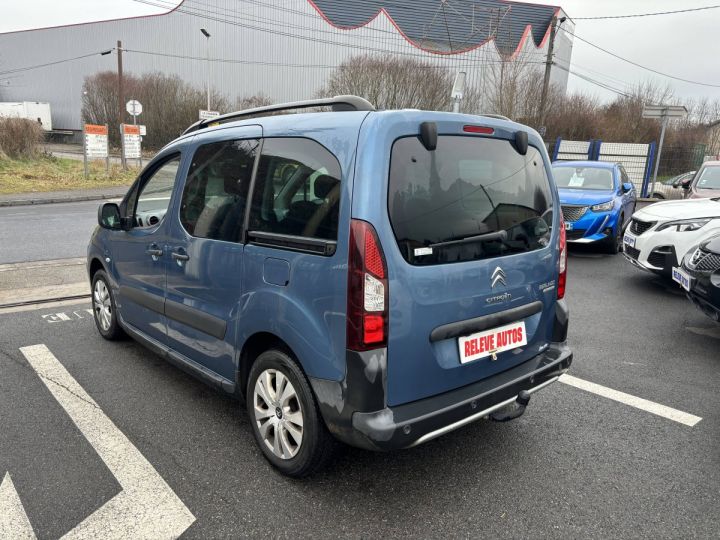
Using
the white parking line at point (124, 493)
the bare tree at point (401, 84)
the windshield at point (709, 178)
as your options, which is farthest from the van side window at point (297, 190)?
the bare tree at point (401, 84)

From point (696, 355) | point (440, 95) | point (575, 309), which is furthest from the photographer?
point (440, 95)

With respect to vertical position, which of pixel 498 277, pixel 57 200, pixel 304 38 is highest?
pixel 304 38

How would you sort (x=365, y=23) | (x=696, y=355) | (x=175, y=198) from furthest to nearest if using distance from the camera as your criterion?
(x=365, y=23)
(x=696, y=355)
(x=175, y=198)

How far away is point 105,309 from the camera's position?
15.5 ft

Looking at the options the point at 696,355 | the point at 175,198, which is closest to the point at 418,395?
the point at 175,198

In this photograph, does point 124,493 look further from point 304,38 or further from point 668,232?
point 304,38

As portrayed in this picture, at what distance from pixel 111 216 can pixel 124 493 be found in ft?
7.43

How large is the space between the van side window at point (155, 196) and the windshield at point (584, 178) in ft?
26.4

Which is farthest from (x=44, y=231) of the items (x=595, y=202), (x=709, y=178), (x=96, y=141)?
(x=709, y=178)

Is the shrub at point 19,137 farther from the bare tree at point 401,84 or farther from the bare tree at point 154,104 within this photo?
the bare tree at point 401,84

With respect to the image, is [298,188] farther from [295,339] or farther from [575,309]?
[575,309]

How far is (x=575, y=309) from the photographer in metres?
6.21

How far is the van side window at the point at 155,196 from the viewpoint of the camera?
3692mm

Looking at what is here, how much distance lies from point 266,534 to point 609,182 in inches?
376
